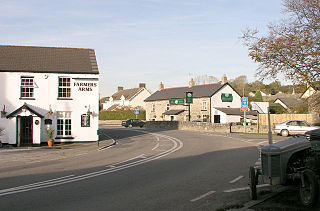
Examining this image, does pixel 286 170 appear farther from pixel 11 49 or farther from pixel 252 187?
pixel 11 49

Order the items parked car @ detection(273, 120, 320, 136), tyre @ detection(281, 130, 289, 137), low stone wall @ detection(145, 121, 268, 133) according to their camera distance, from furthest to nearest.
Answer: low stone wall @ detection(145, 121, 268, 133) → tyre @ detection(281, 130, 289, 137) → parked car @ detection(273, 120, 320, 136)

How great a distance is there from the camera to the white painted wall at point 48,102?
86.4ft

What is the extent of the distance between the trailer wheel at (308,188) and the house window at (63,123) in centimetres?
2324

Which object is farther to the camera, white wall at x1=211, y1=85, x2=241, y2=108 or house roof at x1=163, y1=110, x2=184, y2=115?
house roof at x1=163, y1=110, x2=184, y2=115

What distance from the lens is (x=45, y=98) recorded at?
2762cm

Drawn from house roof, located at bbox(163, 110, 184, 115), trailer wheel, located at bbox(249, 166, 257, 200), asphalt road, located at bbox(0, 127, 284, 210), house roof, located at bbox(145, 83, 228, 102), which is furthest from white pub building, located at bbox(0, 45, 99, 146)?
house roof, located at bbox(163, 110, 184, 115)

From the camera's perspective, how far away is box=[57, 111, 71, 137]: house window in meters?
28.0

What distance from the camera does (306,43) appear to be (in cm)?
1448

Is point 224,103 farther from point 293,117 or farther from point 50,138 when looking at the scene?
point 50,138

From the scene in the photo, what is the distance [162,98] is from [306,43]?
57.4 m

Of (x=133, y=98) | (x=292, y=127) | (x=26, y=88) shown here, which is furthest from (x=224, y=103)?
(x=26, y=88)

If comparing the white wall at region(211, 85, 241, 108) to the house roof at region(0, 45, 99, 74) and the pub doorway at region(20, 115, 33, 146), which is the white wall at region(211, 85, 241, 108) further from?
the pub doorway at region(20, 115, 33, 146)

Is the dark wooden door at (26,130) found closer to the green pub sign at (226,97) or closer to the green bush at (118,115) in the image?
the green pub sign at (226,97)

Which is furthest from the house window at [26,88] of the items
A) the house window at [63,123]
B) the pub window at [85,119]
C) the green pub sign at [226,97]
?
the green pub sign at [226,97]
